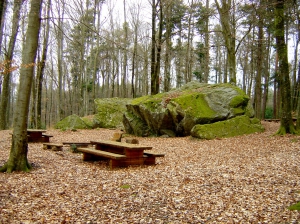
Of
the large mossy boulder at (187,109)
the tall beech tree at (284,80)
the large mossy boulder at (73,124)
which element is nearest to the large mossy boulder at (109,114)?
the large mossy boulder at (73,124)

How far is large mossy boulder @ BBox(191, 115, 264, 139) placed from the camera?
1130 centimetres

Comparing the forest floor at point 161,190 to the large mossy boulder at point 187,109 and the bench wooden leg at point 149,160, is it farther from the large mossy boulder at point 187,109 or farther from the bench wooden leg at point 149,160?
the large mossy boulder at point 187,109

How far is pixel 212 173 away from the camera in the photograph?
590 cm

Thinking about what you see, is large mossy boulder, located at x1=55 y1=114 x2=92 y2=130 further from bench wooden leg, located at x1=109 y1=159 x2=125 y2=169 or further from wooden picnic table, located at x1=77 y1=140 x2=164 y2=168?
bench wooden leg, located at x1=109 y1=159 x2=125 y2=169

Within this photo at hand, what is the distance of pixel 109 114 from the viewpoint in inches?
721

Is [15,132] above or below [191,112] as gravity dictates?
below

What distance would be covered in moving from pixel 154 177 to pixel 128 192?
3.48ft

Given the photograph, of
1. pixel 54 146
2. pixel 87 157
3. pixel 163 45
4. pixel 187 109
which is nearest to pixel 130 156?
pixel 87 157

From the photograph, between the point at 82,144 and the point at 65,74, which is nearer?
the point at 82,144

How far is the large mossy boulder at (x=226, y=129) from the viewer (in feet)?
37.1

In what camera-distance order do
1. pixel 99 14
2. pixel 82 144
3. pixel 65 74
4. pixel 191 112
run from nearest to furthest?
pixel 82 144, pixel 191 112, pixel 99 14, pixel 65 74

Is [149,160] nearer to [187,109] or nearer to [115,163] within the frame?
[115,163]

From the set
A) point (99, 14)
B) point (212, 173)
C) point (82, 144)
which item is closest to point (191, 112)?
point (82, 144)

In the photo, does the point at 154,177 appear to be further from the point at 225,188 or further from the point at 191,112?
the point at 191,112
